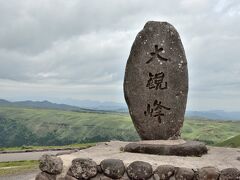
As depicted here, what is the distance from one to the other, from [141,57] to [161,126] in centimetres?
261

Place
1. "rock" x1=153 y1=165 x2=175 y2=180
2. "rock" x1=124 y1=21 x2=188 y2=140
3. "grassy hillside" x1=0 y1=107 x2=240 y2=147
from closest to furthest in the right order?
"rock" x1=153 y1=165 x2=175 y2=180, "rock" x1=124 y1=21 x2=188 y2=140, "grassy hillside" x1=0 y1=107 x2=240 y2=147

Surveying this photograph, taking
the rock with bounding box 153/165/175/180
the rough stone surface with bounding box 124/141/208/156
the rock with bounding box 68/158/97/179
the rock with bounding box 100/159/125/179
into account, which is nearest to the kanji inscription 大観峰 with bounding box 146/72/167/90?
the rough stone surface with bounding box 124/141/208/156

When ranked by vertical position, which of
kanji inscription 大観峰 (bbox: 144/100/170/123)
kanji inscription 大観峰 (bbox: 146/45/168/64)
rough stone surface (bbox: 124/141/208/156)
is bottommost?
rough stone surface (bbox: 124/141/208/156)

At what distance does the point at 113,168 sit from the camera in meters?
10.8

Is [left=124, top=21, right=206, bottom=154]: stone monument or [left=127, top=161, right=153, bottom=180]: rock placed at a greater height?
[left=124, top=21, right=206, bottom=154]: stone monument

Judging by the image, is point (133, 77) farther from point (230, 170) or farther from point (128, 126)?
point (128, 126)

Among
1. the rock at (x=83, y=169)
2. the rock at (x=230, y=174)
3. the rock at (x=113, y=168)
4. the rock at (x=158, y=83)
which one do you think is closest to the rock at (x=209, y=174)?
→ the rock at (x=230, y=174)

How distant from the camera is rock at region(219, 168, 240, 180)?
10.0m

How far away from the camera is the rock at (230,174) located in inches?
395

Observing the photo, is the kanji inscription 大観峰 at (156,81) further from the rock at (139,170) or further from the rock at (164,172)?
the rock at (164,172)

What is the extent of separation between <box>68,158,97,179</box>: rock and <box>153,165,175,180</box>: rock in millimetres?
1719

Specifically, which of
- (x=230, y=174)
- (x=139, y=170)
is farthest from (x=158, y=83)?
(x=230, y=174)

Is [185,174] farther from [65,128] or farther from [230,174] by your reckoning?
[65,128]

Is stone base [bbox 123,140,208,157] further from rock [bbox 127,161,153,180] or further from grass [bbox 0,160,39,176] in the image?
grass [bbox 0,160,39,176]
